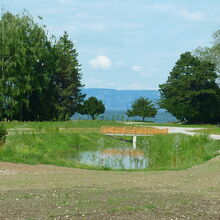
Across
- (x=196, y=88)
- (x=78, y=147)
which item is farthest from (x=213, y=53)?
(x=78, y=147)

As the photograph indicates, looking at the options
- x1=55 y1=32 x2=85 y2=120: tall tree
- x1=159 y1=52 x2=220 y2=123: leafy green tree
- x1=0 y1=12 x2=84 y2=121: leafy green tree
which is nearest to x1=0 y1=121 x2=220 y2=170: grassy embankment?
x1=0 y1=12 x2=84 y2=121: leafy green tree

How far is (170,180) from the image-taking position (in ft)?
48.2

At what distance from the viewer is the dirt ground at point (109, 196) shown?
9.16m

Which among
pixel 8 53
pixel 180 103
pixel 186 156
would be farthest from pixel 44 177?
pixel 180 103

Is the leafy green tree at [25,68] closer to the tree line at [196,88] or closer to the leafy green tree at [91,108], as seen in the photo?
the leafy green tree at [91,108]

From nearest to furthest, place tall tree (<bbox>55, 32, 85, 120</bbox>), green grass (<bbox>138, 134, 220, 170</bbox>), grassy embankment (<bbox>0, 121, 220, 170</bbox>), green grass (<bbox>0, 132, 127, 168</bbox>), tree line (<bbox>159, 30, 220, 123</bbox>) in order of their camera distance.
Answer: green grass (<bbox>0, 132, 127, 168</bbox>) → grassy embankment (<bbox>0, 121, 220, 170</bbox>) → green grass (<bbox>138, 134, 220, 170</bbox>) → tree line (<bbox>159, 30, 220, 123</bbox>) → tall tree (<bbox>55, 32, 85, 120</bbox>)

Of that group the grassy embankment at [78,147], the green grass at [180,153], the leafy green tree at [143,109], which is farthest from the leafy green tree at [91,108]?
the green grass at [180,153]

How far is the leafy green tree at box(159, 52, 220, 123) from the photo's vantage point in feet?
229

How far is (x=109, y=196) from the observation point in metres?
11.0

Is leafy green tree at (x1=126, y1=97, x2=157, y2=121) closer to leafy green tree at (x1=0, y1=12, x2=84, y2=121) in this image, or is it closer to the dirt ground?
leafy green tree at (x1=0, y1=12, x2=84, y2=121)

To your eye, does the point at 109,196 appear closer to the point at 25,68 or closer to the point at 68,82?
the point at 25,68

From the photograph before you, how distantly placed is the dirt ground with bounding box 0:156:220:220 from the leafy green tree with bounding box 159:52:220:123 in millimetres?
53745

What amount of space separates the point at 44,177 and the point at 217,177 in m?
5.23

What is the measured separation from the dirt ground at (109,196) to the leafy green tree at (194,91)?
176 feet
